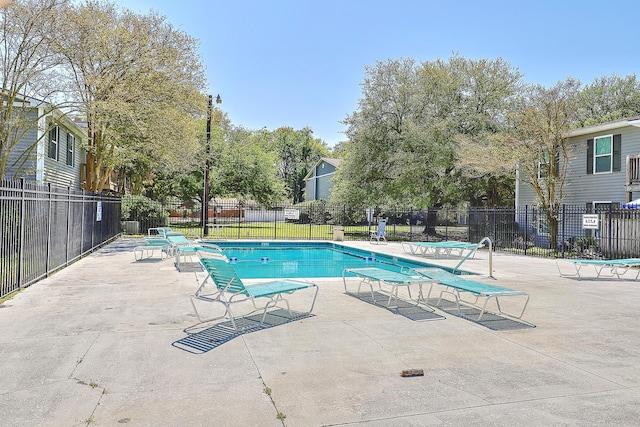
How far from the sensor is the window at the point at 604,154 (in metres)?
18.6

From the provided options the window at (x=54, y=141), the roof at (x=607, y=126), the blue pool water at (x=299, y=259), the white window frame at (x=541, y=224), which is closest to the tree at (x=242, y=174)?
the window at (x=54, y=141)

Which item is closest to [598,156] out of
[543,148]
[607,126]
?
[607,126]

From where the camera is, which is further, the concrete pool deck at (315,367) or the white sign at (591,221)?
the white sign at (591,221)

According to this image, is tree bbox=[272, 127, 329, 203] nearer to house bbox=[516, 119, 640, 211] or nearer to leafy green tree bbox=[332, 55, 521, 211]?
leafy green tree bbox=[332, 55, 521, 211]

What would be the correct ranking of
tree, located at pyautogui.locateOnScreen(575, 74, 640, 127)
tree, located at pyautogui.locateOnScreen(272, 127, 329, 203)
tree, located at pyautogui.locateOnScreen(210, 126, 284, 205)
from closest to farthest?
tree, located at pyautogui.locateOnScreen(210, 126, 284, 205)
tree, located at pyautogui.locateOnScreen(575, 74, 640, 127)
tree, located at pyautogui.locateOnScreen(272, 127, 329, 203)

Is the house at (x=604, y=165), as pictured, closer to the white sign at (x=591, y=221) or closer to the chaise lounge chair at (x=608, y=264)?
the white sign at (x=591, y=221)

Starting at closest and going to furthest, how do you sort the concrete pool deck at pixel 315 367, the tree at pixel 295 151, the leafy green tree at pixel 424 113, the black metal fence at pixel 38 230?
the concrete pool deck at pixel 315 367, the black metal fence at pixel 38 230, the leafy green tree at pixel 424 113, the tree at pixel 295 151

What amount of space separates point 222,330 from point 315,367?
1.73m

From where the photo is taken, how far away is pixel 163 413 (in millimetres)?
3289

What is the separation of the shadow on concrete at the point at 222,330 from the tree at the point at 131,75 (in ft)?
34.8

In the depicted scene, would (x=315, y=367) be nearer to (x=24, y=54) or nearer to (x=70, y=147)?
(x=24, y=54)

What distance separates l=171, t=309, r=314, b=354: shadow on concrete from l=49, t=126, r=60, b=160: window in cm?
1735

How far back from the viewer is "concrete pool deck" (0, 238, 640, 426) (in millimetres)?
3342

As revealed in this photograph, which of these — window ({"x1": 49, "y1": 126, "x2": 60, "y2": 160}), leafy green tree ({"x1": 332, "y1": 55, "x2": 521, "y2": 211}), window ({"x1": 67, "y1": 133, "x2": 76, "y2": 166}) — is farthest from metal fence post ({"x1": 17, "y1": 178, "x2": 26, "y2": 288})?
leafy green tree ({"x1": 332, "y1": 55, "x2": 521, "y2": 211})
